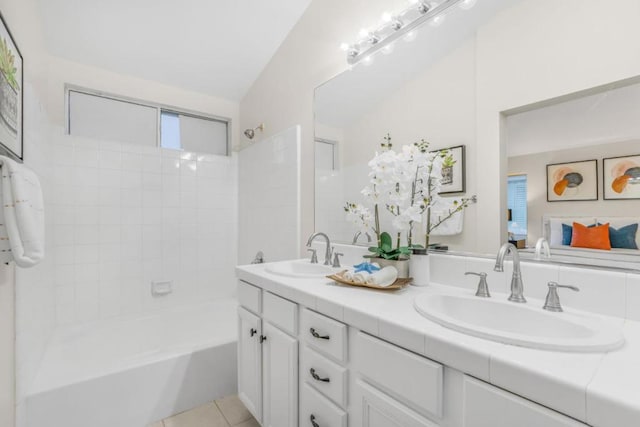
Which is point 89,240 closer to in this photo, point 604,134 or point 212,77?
point 212,77

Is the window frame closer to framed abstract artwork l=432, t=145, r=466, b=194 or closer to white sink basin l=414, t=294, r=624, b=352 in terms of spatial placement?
framed abstract artwork l=432, t=145, r=466, b=194

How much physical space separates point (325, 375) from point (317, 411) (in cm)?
16

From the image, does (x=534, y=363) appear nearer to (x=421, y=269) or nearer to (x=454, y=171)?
(x=421, y=269)

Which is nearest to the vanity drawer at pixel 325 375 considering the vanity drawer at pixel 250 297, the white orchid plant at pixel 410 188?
the vanity drawer at pixel 250 297

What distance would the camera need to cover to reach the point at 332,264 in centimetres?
183

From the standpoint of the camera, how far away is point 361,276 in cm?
127

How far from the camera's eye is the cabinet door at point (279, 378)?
1.25m

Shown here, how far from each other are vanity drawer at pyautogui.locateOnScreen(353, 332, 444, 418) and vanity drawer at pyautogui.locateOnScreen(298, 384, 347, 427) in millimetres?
204

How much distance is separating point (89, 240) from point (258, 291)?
1.75 metres

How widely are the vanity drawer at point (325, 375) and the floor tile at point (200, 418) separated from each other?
3.09 feet

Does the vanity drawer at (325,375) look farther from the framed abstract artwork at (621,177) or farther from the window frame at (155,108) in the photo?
the window frame at (155,108)

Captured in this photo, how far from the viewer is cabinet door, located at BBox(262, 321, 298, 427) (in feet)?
4.09

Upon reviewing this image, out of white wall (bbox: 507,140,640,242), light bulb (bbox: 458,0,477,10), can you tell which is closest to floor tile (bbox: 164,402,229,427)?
white wall (bbox: 507,140,640,242)

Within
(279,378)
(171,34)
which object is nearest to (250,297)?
(279,378)
